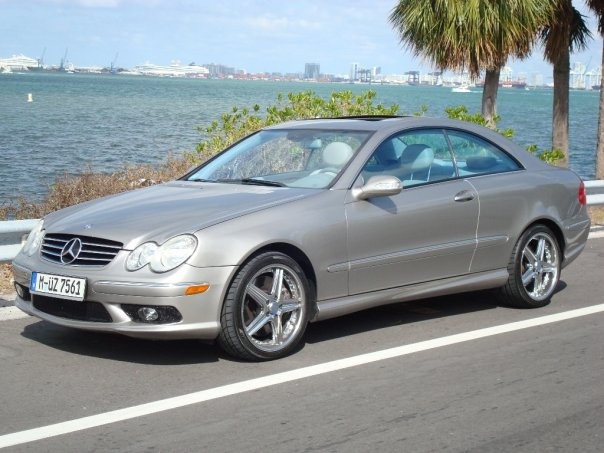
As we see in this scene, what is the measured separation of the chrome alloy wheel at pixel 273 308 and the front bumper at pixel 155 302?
0.79 feet

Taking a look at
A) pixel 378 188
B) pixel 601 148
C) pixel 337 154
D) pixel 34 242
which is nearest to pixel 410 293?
pixel 378 188

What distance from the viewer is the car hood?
632cm

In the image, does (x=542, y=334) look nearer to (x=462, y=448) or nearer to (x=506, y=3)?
(x=462, y=448)

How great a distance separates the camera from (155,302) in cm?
612

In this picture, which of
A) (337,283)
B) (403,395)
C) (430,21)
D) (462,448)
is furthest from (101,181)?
(462,448)

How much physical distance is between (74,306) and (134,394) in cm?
86

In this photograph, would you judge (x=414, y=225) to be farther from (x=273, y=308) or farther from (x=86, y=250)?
(x=86, y=250)

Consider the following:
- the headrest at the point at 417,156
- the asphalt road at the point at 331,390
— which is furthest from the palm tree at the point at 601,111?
the headrest at the point at 417,156

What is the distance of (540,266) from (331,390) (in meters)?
3.05

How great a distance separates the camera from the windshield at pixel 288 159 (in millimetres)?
7246

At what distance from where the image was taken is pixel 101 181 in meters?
14.4

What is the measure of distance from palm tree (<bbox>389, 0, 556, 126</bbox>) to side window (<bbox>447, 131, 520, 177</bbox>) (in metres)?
9.50

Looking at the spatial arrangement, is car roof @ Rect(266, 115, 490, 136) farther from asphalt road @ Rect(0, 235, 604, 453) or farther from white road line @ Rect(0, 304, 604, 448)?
white road line @ Rect(0, 304, 604, 448)

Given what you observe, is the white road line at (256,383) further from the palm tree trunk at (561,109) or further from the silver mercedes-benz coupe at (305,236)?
the palm tree trunk at (561,109)
